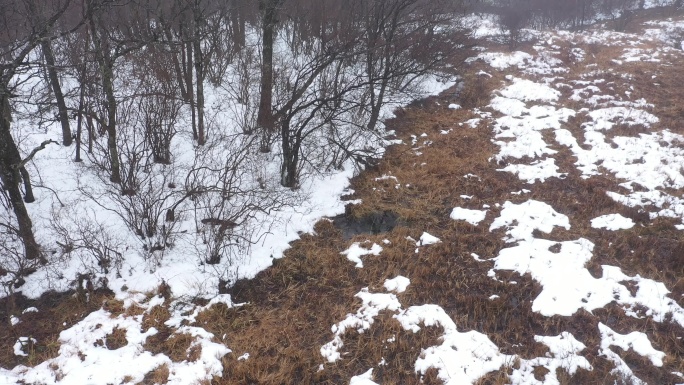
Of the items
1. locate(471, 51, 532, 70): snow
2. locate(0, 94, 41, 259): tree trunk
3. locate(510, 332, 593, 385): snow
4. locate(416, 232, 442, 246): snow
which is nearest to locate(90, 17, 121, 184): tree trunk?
locate(0, 94, 41, 259): tree trunk

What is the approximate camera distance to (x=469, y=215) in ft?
25.8

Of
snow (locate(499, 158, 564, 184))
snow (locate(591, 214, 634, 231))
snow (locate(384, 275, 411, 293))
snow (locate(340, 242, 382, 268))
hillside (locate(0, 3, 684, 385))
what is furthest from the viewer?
snow (locate(499, 158, 564, 184))

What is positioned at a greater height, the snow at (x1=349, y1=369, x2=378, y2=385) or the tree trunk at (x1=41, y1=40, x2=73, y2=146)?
the tree trunk at (x1=41, y1=40, x2=73, y2=146)

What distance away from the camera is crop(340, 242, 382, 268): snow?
22.4ft

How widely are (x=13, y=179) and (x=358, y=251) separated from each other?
Result: 205 inches

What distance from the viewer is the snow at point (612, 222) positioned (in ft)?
23.0

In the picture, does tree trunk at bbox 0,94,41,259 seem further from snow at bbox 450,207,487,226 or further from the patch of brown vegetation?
snow at bbox 450,207,487,226

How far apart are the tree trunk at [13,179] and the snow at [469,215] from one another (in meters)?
6.94

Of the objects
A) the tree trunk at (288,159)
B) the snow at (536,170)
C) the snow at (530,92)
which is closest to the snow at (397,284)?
the tree trunk at (288,159)

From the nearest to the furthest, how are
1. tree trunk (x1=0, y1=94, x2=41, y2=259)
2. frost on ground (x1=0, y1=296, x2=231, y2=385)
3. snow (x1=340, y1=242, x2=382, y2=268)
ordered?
frost on ground (x1=0, y1=296, x2=231, y2=385) < tree trunk (x1=0, y1=94, x2=41, y2=259) < snow (x1=340, y1=242, x2=382, y2=268)

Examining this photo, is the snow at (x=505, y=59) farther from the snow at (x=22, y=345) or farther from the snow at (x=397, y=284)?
the snow at (x=22, y=345)

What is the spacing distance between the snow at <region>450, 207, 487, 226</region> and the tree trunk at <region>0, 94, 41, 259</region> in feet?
22.8

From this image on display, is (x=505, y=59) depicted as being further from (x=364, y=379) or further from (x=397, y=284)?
(x=364, y=379)

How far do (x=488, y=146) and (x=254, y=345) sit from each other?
27.6 ft
